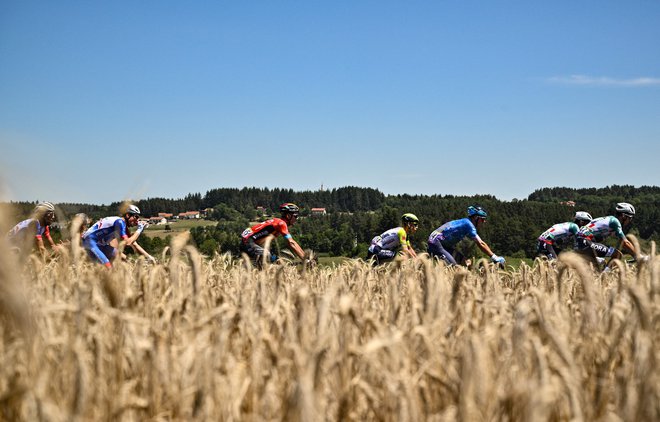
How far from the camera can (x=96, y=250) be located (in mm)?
9422

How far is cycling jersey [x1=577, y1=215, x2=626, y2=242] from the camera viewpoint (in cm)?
1125

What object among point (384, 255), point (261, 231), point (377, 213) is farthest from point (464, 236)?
point (377, 213)

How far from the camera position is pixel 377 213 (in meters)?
148

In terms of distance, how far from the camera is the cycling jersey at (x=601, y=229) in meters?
11.2

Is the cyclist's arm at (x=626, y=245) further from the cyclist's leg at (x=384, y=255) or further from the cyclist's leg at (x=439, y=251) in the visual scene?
the cyclist's leg at (x=384, y=255)

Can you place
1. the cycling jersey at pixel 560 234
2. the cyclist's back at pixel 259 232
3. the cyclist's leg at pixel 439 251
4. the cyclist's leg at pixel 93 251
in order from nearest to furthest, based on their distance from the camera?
the cyclist's leg at pixel 93 251 → the cyclist's back at pixel 259 232 → the cyclist's leg at pixel 439 251 → the cycling jersey at pixel 560 234

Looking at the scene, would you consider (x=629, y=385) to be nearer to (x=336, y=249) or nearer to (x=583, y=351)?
(x=583, y=351)

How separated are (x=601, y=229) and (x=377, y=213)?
447 feet

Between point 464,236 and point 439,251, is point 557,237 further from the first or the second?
point 439,251

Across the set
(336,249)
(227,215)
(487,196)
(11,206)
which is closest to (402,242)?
(11,206)

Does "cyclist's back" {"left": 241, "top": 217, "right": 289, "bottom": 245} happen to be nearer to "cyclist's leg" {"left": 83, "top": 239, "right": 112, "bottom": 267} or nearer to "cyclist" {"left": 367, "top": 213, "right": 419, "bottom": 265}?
"cyclist" {"left": 367, "top": 213, "right": 419, "bottom": 265}

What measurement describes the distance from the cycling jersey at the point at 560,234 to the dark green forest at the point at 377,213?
1270 inches

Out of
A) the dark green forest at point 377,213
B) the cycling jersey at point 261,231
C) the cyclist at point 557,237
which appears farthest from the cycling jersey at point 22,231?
the dark green forest at point 377,213

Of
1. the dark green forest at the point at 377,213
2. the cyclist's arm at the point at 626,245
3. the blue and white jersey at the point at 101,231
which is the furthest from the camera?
the dark green forest at the point at 377,213
